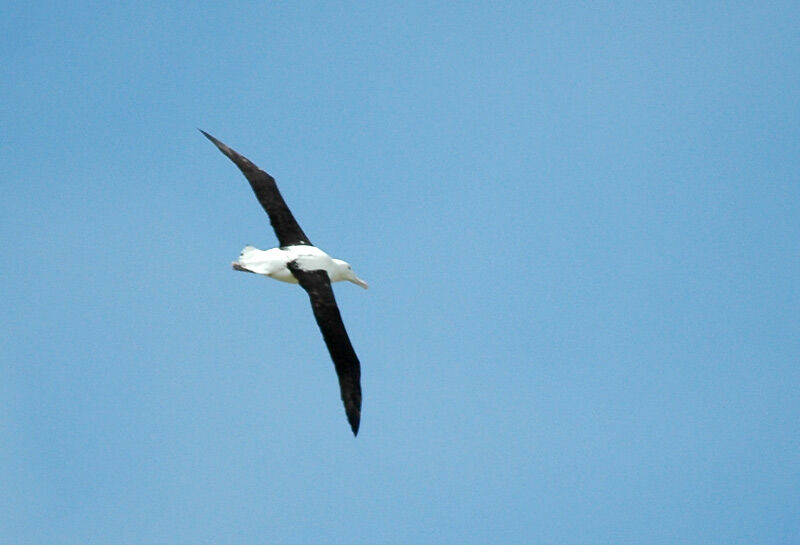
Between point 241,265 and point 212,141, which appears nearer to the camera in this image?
point 241,265

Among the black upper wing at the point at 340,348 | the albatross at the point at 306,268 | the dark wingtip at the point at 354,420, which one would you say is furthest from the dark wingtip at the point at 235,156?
the dark wingtip at the point at 354,420

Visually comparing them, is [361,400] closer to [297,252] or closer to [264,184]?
[297,252]

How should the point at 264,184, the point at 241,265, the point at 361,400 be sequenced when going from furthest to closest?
the point at 264,184
the point at 241,265
the point at 361,400

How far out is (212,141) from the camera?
23203 mm

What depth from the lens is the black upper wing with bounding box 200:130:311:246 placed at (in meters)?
21.9

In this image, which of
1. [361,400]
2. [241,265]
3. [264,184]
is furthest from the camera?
[264,184]

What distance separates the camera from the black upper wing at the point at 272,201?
21.9 meters

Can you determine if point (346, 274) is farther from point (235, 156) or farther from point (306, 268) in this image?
point (235, 156)

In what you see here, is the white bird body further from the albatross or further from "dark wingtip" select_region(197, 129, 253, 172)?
"dark wingtip" select_region(197, 129, 253, 172)

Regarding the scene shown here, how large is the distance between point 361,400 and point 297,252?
3315 mm

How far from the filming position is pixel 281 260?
2086 centimetres

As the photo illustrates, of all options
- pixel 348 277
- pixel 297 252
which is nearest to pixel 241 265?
pixel 297 252

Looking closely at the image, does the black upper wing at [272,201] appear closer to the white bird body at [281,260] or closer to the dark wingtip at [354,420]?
the white bird body at [281,260]

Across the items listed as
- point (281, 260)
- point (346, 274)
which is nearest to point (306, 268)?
point (281, 260)
